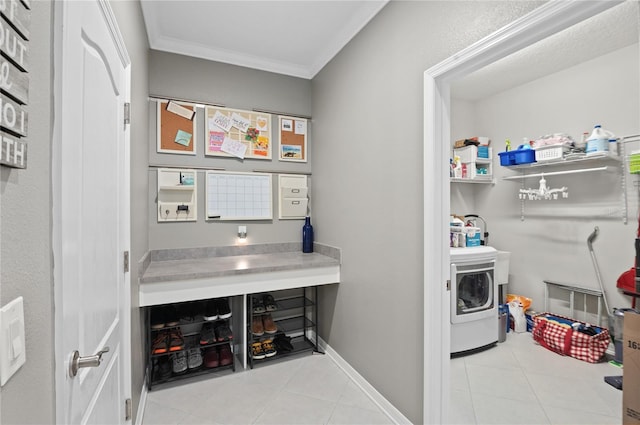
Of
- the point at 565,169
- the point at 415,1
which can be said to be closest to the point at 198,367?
the point at 415,1

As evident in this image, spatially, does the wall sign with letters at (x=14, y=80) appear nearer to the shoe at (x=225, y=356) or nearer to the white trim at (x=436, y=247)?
the white trim at (x=436, y=247)

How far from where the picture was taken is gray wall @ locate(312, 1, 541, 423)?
167 centimetres

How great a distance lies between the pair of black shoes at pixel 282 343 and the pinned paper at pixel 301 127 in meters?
1.98

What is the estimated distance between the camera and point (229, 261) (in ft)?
8.37

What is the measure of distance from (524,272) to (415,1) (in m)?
3.13

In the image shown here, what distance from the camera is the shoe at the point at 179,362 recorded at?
7.69ft

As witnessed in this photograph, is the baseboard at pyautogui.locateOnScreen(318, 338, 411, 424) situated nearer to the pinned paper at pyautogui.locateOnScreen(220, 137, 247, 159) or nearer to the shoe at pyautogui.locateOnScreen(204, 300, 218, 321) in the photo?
the shoe at pyautogui.locateOnScreen(204, 300, 218, 321)

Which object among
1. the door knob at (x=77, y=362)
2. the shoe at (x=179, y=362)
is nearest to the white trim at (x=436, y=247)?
the door knob at (x=77, y=362)

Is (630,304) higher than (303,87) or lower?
lower

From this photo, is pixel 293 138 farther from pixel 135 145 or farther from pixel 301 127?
pixel 135 145

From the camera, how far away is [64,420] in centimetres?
68

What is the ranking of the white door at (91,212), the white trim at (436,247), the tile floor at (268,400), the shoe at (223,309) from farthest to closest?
the shoe at (223,309), the tile floor at (268,400), the white trim at (436,247), the white door at (91,212)

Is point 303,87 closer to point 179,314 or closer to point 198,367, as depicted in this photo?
point 179,314

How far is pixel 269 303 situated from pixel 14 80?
2527 millimetres
